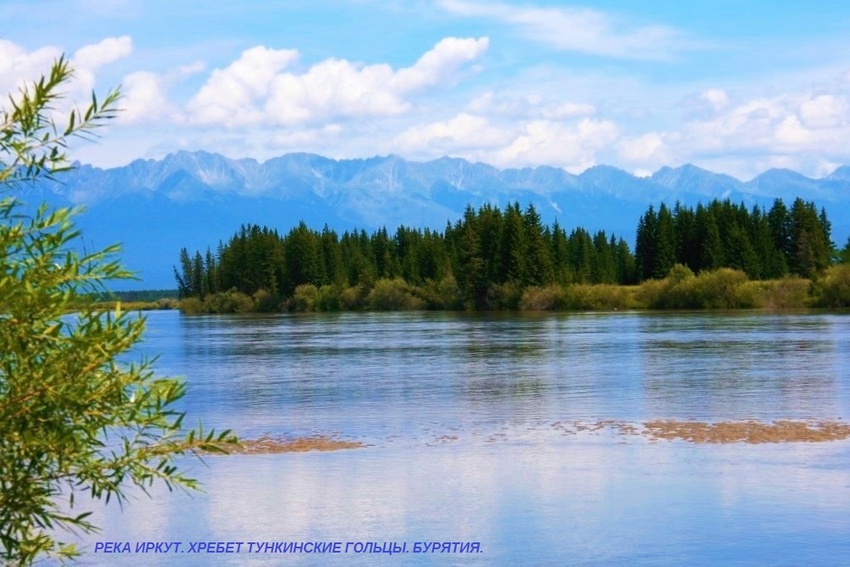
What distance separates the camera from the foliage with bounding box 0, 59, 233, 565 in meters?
7.56

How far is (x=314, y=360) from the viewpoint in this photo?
159ft

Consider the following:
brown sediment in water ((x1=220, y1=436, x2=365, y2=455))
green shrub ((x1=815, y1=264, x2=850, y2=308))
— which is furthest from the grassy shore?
brown sediment in water ((x1=220, y1=436, x2=365, y2=455))

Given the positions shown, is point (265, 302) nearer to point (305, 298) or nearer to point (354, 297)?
point (305, 298)

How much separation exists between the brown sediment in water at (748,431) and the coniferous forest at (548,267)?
6884cm

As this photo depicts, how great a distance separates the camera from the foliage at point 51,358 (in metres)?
7.56

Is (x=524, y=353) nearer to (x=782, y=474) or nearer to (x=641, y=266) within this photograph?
(x=782, y=474)

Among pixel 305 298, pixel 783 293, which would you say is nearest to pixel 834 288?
pixel 783 293

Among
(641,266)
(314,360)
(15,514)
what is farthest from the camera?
(641,266)

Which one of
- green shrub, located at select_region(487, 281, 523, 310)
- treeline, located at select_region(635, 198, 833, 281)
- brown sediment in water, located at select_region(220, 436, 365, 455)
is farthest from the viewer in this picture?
green shrub, located at select_region(487, 281, 523, 310)

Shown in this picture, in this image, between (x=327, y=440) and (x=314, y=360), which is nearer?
(x=327, y=440)

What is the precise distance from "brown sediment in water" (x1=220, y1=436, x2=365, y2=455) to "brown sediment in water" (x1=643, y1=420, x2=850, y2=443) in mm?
6185

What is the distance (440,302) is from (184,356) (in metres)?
69.6

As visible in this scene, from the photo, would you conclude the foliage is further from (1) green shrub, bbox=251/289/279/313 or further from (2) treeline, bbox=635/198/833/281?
(1) green shrub, bbox=251/289/279/313

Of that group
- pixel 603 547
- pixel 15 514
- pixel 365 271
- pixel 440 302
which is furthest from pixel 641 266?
pixel 15 514
